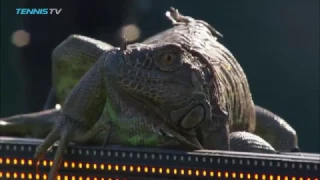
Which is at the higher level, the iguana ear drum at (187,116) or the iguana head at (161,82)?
the iguana head at (161,82)

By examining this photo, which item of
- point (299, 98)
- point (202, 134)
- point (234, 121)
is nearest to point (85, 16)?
point (299, 98)

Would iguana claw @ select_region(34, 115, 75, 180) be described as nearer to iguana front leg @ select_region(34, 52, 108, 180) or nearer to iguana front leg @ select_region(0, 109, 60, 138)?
iguana front leg @ select_region(34, 52, 108, 180)

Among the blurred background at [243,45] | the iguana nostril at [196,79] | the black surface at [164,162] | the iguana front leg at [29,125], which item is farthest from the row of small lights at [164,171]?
the blurred background at [243,45]

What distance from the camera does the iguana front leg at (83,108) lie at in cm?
315

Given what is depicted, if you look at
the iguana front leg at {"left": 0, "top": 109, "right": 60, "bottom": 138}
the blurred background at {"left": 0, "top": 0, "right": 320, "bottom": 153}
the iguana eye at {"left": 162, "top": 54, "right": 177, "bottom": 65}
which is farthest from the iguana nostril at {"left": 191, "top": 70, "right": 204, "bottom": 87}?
the blurred background at {"left": 0, "top": 0, "right": 320, "bottom": 153}

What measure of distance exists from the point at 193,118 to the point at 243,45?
10.7 ft

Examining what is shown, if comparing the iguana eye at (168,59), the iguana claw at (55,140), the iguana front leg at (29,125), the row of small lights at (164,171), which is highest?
the iguana eye at (168,59)

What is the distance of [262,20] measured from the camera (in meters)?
6.21

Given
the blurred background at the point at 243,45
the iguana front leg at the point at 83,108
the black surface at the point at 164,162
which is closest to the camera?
the black surface at the point at 164,162

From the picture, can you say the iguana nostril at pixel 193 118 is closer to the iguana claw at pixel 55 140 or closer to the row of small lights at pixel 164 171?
the row of small lights at pixel 164 171

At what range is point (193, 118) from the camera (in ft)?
10.3

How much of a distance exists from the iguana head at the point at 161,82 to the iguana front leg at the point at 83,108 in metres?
0.08

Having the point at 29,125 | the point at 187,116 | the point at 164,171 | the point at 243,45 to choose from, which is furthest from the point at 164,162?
the point at 243,45

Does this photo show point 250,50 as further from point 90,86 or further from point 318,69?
point 90,86
